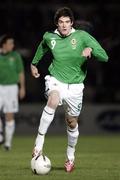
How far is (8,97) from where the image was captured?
17.2 meters

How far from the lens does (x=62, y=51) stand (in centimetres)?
1021

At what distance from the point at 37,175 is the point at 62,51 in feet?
5.80

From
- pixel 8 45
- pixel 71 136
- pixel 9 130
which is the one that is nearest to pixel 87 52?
pixel 71 136

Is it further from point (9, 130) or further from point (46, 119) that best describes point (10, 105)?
point (46, 119)

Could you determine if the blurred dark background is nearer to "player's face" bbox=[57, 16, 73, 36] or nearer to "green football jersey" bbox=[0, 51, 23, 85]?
"green football jersey" bbox=[0, 51, 23, 85]

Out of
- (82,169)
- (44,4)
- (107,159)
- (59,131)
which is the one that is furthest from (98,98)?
(82,169)

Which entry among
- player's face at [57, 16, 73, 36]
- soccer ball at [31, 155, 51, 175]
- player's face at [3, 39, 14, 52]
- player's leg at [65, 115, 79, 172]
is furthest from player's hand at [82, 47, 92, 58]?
player's face at [3, 39, 14, 52]

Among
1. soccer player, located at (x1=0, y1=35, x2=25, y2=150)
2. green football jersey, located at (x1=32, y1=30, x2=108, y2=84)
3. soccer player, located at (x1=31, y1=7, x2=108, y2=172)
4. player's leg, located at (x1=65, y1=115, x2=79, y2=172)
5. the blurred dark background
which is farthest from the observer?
the blurred dark background

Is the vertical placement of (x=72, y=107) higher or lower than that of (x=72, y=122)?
higher

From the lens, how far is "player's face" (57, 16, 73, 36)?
393 inches

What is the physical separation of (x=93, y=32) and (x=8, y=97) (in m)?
9.10

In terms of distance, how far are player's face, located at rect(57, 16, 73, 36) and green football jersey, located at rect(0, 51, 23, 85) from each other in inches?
275

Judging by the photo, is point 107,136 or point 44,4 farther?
point 44,4

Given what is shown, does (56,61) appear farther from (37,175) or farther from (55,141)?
(55,141)
